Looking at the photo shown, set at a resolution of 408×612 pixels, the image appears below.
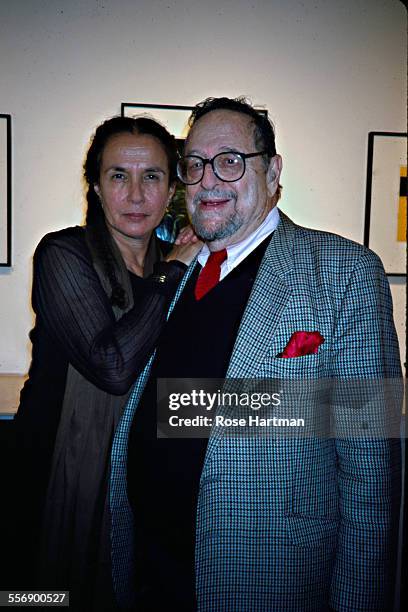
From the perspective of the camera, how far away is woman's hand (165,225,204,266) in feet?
5.19

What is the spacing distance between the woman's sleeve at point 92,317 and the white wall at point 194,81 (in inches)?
39.9

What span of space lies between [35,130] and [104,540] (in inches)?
68.5

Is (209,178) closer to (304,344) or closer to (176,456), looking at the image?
(304,344)

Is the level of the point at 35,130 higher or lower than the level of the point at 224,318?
higher

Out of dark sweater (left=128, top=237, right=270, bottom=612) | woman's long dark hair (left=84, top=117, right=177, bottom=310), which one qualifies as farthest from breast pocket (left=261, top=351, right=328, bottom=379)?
woman's long dark hair (left=84, top=117, right=177, bottom=310)

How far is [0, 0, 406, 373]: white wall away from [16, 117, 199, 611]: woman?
2.67 feet

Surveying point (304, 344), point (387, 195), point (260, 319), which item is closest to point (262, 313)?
point (260, 319)

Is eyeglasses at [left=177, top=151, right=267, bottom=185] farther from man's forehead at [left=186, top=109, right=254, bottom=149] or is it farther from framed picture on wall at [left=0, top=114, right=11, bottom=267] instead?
framed picture on wall at [left=0, top=114, right=11, bottom=267]

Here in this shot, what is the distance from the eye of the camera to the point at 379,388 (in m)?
1.13

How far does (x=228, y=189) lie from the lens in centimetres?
136

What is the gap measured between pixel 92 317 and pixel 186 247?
1.22 ft

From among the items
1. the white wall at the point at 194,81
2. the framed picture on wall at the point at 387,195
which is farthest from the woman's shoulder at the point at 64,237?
the framed picture on wall at the point at 387,195

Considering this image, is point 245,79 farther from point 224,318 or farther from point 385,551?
point 385,551

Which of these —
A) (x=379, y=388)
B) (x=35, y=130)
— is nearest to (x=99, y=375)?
(x=379, y=388)
